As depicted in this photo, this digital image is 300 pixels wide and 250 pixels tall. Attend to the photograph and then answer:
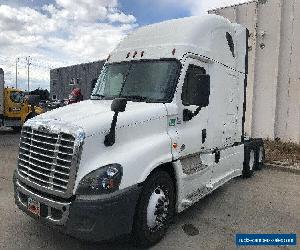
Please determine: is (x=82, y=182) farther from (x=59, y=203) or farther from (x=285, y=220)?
(x=285, y=220)

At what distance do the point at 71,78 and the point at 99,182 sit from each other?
116ft

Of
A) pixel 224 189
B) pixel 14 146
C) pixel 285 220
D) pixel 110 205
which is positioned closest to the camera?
pixel 110 205

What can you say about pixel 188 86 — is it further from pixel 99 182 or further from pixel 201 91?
pixel 99 182

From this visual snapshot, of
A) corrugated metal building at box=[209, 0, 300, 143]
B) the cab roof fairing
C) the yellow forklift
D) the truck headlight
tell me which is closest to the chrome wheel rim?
the truck headlight

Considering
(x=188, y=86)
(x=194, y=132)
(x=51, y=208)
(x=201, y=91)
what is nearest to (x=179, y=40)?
(x=188, y=86)

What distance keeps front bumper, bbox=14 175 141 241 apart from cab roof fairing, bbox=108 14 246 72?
248 centimetres

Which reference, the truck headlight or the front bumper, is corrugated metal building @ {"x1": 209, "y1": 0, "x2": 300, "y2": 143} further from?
→ the truck headlight

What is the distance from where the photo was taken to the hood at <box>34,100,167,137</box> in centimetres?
406

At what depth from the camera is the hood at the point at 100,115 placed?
13.3 ft

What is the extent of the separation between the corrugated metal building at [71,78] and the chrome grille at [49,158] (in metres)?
27.7

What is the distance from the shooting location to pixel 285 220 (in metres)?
5.72

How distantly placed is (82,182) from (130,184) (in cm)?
57

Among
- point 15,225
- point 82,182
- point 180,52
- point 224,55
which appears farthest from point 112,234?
point 224,55

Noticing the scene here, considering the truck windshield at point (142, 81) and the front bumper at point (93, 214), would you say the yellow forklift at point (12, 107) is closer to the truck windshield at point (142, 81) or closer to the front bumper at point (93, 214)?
the truck windshield at point (142, 81)
